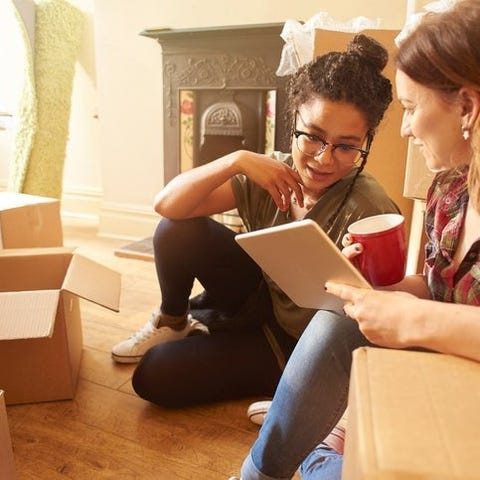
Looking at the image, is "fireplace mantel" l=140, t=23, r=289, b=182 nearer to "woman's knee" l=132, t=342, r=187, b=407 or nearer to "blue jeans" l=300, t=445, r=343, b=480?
"woman's knee" l=132, t=342, r=187, b=407

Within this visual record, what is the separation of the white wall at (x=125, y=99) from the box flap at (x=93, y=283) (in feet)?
4.39

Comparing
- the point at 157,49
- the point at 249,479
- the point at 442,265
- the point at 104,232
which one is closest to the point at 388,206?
the point at 442,265

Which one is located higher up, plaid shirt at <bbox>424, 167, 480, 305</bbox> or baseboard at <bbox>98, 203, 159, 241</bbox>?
plaid shirt at <bbox>424, 167, 480, 305</bbox>

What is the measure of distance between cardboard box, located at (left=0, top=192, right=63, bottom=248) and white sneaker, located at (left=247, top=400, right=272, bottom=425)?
0.81 meters

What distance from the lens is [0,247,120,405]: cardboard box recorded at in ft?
2.95

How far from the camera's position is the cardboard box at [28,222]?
130 cm

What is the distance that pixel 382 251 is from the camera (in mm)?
658

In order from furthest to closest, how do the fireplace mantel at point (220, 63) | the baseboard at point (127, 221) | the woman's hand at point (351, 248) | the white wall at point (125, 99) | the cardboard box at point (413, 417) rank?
the baseboard at point (127, 221), the white wall at point (125, 99), the fireplace mantel at point (220, 63), the woman's hand at point (351, 248), the cardboard box at point (413, 417)

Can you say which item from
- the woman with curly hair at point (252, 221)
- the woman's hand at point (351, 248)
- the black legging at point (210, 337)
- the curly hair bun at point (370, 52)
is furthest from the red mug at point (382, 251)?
the black legging at point (210, 337)

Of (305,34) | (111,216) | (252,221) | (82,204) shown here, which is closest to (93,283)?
(252,221)

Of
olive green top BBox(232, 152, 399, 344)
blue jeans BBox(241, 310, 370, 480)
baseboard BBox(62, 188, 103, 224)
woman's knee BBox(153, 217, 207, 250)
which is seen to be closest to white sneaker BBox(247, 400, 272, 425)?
olive green top BBox(232, 152, 399, 344)

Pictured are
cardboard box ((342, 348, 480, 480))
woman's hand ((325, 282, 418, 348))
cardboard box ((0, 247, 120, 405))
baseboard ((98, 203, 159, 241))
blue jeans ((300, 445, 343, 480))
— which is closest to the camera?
cardboard box ((342, 348, 480, 480))

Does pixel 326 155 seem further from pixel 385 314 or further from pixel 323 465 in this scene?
pixel 323 465

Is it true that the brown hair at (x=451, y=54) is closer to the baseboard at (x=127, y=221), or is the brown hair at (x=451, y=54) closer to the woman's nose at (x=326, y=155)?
the woman's nose at (x=326, y=155)
